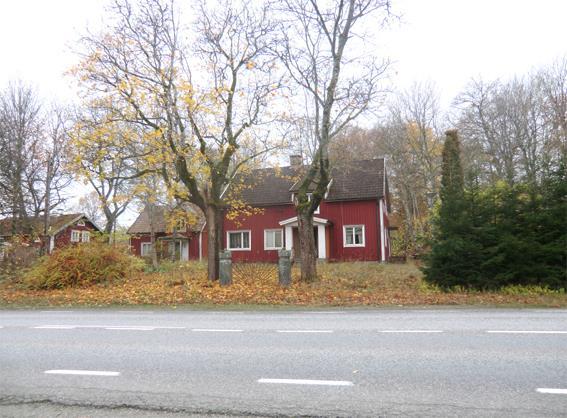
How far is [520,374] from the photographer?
5316 mm

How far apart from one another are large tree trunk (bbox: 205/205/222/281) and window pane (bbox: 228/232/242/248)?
49.2 ft

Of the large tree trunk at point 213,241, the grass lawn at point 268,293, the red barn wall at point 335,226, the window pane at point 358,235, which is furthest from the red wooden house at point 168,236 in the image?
the grass lawn at point 268,293

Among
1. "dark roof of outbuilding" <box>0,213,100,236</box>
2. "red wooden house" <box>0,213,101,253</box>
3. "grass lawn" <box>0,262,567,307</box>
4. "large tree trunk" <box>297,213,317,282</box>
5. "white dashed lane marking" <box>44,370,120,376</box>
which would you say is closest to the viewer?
"white dashed lane marking" <box>44,370,120,376</box>

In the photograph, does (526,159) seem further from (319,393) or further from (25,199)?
(25,199)

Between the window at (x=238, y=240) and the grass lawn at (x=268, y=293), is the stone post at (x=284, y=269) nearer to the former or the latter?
the grass lawn at (x=268, y=293)

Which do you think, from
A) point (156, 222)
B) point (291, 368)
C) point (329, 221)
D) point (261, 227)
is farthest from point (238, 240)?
point (291, 368)

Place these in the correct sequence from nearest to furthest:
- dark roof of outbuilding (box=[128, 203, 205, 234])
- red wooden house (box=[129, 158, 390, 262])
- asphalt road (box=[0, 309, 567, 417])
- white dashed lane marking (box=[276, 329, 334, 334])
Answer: asphalt road (box=[0, 309, 567, 417])
white dashed lane marking (box=[276, 329, 334, 334])
red wooden house (box=[129, 158, 390, 262])
dark roof of outbuilding (box=[128, 203, 205, 234])

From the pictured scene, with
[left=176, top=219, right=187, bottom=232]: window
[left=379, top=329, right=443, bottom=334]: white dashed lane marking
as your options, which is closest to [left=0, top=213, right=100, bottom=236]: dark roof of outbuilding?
[left=176, top=219, right=187, bottom=232]: window

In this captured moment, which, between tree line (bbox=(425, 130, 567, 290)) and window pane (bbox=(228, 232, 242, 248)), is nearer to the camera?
tree line (bbox=(425, 130, 567, 290))

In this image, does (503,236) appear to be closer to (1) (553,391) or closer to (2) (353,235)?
(1) (553,391)

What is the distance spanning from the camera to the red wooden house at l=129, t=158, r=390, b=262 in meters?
31.0

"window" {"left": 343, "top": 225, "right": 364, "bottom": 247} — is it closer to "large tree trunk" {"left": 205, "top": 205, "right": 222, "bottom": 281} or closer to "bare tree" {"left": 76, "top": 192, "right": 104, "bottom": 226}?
"large tree trunk" {"left": 205, "top": 205, "right": 222, "bottom": 281}

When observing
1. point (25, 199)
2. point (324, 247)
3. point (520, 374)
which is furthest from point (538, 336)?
point (25, 199)

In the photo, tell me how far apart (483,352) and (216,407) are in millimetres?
4216
